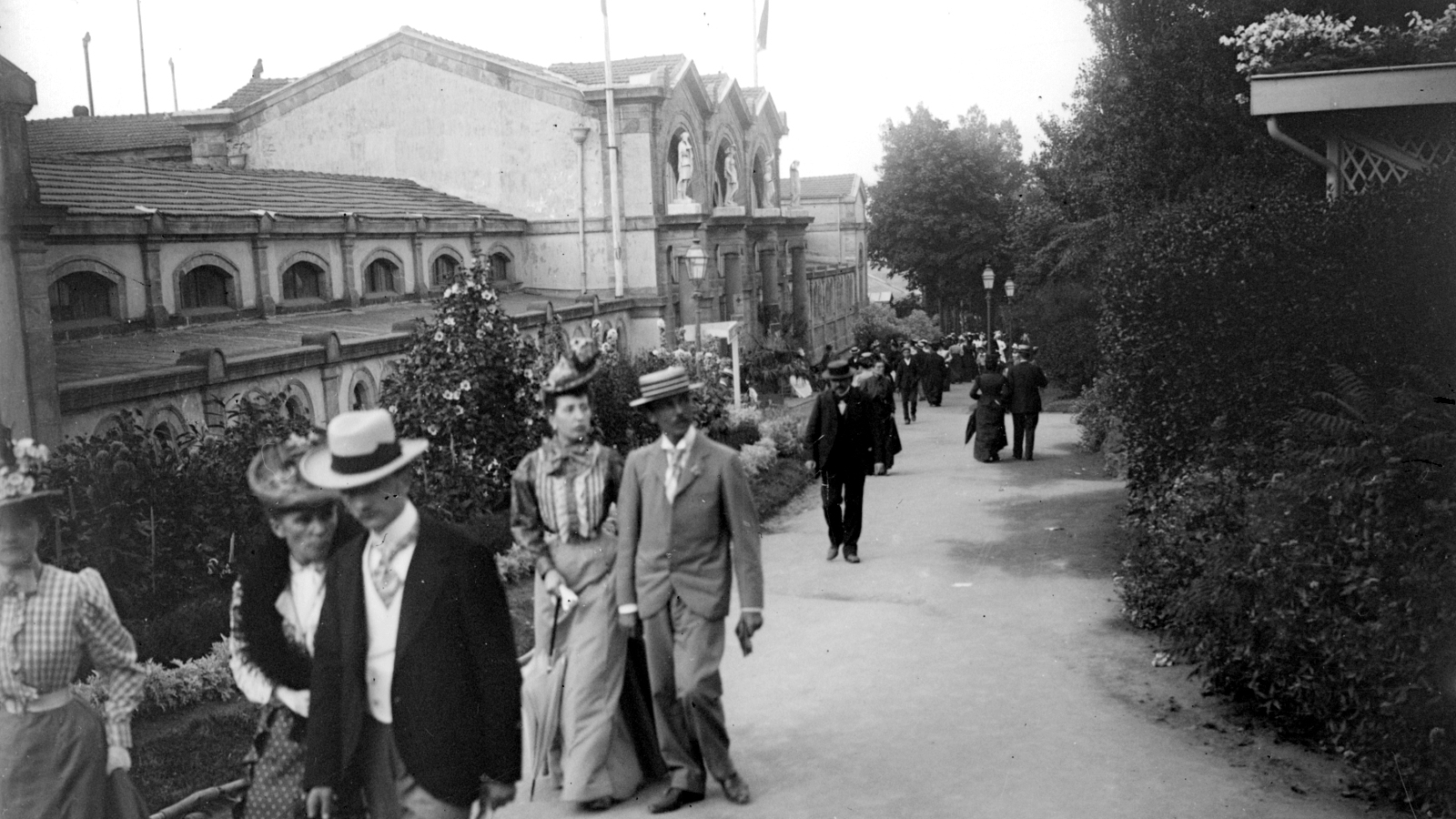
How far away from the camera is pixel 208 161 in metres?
30.7

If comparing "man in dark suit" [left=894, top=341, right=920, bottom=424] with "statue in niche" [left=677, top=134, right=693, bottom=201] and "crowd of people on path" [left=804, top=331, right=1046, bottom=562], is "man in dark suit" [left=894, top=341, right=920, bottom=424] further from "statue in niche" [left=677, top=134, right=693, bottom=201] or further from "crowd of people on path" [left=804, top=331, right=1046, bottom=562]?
"statue in niche" [left=677, top=134, right=693, bottom=201]

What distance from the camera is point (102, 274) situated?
16.8m

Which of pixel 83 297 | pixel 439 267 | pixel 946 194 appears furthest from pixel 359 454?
pixel 946 194

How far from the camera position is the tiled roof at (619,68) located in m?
32.1

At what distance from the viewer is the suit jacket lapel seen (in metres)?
4.36

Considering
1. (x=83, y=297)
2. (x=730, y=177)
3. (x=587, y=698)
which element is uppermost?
(x=730, y=177)

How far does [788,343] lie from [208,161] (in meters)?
18.1

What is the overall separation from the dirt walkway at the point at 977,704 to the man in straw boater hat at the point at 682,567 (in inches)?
18.4

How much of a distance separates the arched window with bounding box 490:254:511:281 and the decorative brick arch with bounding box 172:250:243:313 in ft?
35.0

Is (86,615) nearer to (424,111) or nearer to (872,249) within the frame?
(424,111)

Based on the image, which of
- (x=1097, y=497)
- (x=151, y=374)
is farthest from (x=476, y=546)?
(x=1097, y=497)

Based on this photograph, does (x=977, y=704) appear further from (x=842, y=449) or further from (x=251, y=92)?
(x=251, y=92)

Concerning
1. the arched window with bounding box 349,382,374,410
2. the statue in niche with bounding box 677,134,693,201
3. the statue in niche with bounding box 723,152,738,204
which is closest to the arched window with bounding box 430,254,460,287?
the arched window with bounding box 349,382,374,410

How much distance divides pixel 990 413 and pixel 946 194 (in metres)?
36.8
